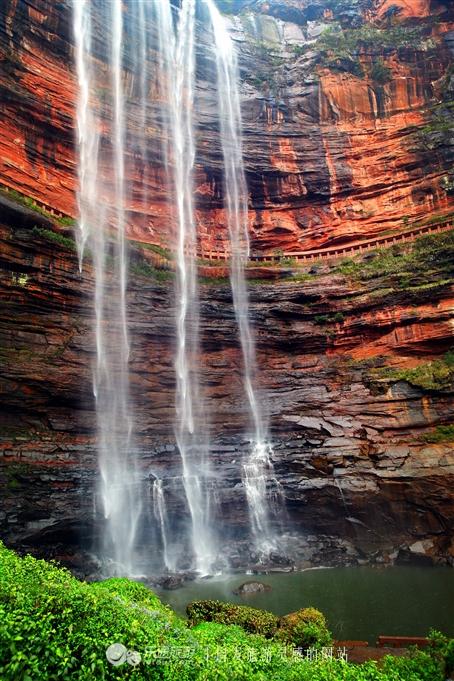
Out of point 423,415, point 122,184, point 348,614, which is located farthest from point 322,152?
point 348,614

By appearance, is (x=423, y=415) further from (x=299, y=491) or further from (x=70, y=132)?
(x=70, y=132)

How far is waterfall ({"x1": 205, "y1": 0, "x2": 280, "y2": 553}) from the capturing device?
1620 cm

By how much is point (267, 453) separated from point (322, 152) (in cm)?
1712

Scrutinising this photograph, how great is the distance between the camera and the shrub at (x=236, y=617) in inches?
320

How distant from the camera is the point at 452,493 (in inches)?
577

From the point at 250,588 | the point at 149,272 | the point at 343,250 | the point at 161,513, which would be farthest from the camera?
the point at 343,250

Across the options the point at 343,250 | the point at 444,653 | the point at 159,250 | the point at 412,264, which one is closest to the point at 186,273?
the point at 159,250

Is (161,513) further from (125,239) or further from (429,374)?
(125,239)

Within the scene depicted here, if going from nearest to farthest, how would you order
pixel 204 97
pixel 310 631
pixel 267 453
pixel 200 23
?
pixel 310 631
pixel 267 453
pixel 204 97
pixel 200 23

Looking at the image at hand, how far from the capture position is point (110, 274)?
61.8 ft

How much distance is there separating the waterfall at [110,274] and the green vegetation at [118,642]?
9.06m

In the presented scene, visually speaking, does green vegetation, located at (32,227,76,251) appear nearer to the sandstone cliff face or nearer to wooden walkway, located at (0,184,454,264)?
the sandstone cliff face

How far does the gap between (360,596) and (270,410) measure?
8.19 meters

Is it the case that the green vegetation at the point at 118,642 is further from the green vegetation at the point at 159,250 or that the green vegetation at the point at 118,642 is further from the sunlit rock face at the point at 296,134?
the sunlit rock face at the point at 296,134
